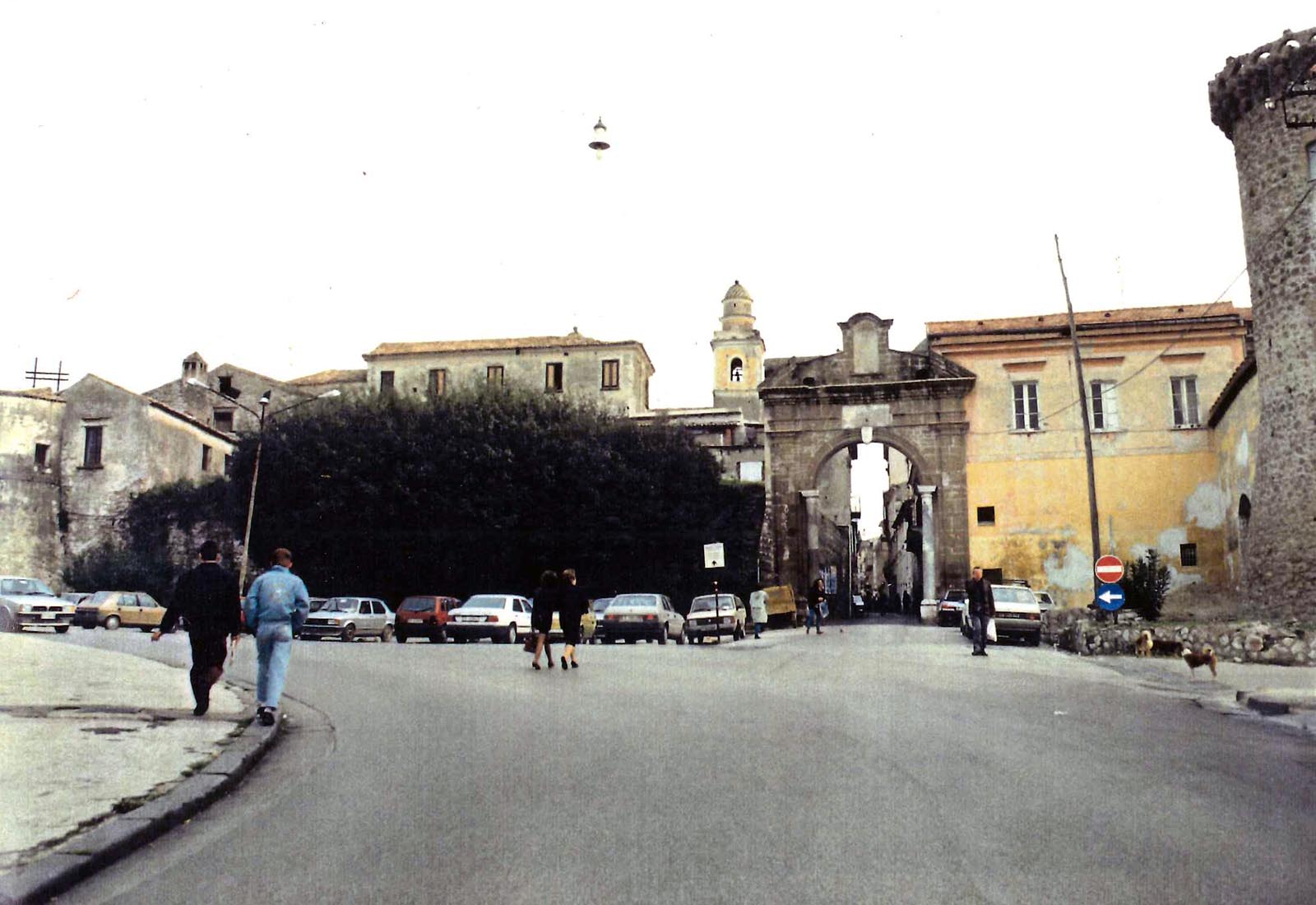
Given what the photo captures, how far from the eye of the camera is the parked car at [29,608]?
31.7 m

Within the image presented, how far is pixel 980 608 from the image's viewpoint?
22719 mm

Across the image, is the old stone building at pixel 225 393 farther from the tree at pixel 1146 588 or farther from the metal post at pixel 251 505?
the tree at pixel 1146 588

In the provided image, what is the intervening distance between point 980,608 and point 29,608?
25.2 m

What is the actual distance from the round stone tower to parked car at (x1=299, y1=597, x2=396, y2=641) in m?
23.0

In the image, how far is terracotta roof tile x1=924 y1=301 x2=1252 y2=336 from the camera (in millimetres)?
44312

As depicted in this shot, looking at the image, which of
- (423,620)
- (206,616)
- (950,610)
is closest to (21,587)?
(423,620)

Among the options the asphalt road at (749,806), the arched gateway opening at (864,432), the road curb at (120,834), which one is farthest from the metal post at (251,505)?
the road curb at (120,834)

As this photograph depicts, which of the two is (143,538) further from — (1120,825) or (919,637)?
(1120,825)

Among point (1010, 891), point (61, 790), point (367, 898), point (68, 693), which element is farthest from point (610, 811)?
point (68, 693)

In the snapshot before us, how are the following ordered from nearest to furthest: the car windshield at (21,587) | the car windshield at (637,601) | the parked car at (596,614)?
the car windshield at (637,601) → the parked car at (596,614) → the car windshield at (21,587)

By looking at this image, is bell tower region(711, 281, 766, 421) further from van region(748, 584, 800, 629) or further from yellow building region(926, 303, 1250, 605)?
van region(748, 584, 800, 629)

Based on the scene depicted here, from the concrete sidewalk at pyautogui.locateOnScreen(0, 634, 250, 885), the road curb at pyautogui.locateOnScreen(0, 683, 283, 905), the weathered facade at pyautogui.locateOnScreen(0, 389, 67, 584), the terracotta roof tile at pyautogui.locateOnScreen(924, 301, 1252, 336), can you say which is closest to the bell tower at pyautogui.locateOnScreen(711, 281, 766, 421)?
the terracotta roof tile at pyautogui.locateOnScreen(924, 301, 1252, 336)

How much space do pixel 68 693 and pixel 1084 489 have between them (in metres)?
38.7

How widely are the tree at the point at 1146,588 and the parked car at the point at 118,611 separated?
29.1 metres
